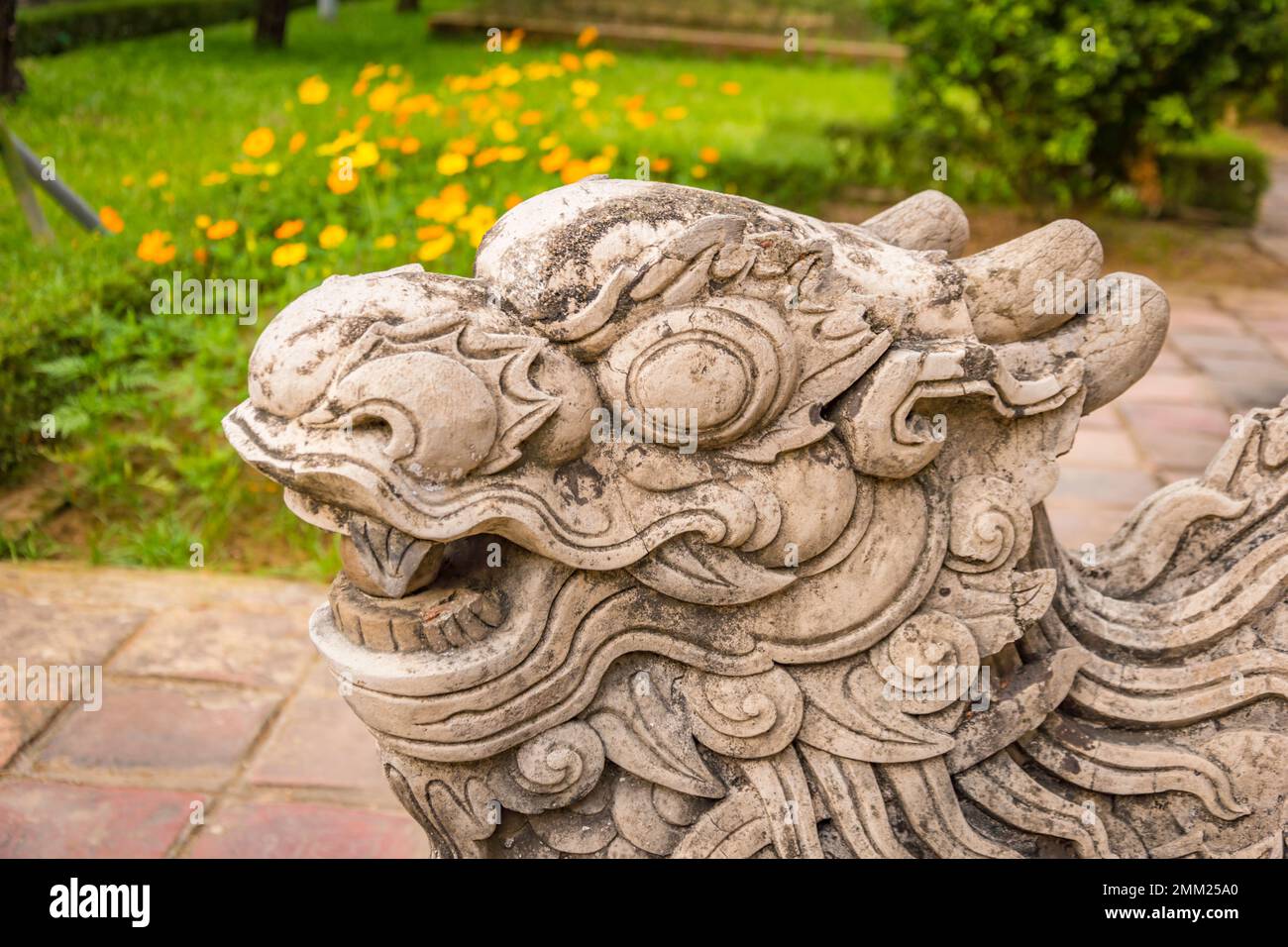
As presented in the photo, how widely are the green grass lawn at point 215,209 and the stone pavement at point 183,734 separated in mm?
274

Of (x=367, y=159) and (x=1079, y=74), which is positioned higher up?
(x=1079, y=74)

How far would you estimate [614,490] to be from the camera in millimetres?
1646

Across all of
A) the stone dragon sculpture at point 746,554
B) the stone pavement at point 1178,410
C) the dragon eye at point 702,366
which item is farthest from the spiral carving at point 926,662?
the stone pavement at point 1178,410

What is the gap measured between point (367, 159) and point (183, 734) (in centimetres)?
157

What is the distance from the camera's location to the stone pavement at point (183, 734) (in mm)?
2293

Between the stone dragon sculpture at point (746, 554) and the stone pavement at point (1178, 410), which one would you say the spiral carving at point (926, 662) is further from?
the stone pavement at point (1178, 410)

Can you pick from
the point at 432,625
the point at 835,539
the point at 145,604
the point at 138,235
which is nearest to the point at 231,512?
the point at 145,604

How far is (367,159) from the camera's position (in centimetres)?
325

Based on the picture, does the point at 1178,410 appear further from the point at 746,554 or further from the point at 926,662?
the point at 746,554

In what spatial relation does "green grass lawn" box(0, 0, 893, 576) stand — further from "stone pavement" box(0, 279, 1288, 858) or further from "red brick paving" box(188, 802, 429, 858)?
"red brick paving" box(188, 802, 429, 858)

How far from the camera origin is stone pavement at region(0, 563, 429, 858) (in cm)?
229

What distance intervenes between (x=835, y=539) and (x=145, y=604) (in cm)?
212

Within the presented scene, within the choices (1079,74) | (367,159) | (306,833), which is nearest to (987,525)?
(306,833)

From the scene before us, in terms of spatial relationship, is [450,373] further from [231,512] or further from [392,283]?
[231,512]
